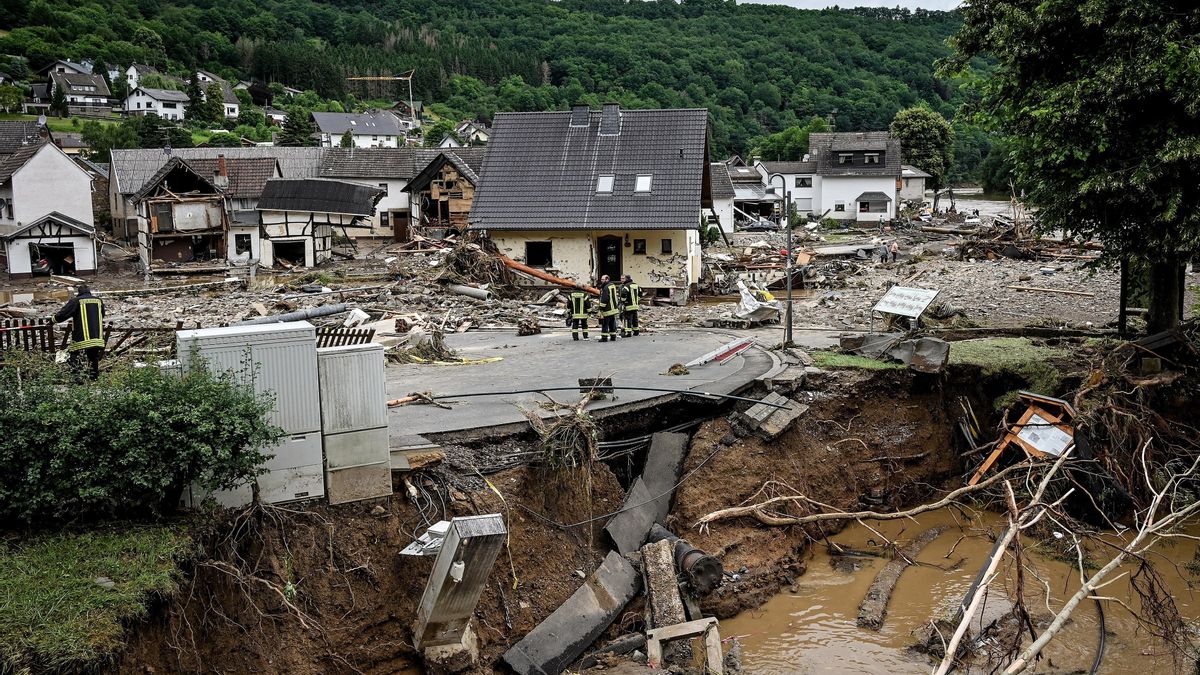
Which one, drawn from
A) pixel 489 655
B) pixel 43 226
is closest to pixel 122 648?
pixel 489 655

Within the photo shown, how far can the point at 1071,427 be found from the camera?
1495 centimetres

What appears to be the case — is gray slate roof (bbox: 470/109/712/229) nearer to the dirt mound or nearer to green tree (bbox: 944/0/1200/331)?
green tree (bbox: 944/0/1200/331)

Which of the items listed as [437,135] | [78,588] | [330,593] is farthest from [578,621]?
[437,135]

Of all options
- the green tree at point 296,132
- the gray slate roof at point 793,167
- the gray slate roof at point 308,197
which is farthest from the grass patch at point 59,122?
the gray slate roof at point 793,167

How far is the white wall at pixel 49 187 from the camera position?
44.6 metres

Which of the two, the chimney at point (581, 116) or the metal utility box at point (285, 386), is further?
the chimney at point (581, 116)

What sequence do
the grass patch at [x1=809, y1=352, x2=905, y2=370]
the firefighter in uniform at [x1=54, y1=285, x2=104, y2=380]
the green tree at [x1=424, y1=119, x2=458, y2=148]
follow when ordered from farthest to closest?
1. the green tree at [x1=424, y1=119, x2=458, y2=148]
2. the grass patch at [x1=809, y1=352, x2=905, y2=370]
3. the firefighter in uniform at [x1=54, y1=285, x2=104, y2=380]

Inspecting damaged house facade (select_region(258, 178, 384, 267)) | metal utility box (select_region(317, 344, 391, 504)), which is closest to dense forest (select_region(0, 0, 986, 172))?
damaged house facade (select_region(258, 178, 384, 267))

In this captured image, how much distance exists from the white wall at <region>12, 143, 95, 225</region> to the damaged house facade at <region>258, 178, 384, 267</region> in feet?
33.1

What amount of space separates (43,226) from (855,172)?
1916 inches

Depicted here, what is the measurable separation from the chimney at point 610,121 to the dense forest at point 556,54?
81.4 m

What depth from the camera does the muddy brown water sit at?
1151cm

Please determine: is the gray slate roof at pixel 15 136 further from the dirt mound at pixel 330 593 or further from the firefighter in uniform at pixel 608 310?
the dirt mound at pixel 330 593

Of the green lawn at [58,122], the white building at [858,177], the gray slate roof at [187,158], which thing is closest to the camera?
the gray slate roof at [187,158]
